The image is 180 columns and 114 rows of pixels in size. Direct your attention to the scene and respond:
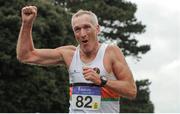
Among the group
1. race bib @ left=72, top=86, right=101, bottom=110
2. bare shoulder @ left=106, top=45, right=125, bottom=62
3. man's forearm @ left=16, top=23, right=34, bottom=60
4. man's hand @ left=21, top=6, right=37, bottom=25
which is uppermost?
man's hand @ left=21, top=6, right=37, bottom=25

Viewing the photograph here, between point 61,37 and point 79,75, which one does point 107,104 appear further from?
point 61,37

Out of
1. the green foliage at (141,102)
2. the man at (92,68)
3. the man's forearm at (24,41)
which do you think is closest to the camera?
the man at (92,68)

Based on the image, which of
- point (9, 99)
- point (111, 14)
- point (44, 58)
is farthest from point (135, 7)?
point (44, 58)

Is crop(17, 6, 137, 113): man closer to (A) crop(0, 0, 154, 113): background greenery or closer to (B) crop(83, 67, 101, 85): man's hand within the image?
(B) crop(83, 67, 101, 85): man's hand

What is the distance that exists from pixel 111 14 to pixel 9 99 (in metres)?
16.8

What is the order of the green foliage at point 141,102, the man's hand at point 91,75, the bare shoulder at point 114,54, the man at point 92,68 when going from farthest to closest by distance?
the green foliage at point 141,102, the bare shoulder at point 114,54, the man at point 92,68, the man's hand at point 91,75

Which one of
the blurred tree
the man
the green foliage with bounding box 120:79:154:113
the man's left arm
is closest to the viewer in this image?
the man's left arm

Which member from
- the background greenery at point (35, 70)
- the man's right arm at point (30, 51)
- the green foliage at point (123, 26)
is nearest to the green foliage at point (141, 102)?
the green foliage at point (123, 26)

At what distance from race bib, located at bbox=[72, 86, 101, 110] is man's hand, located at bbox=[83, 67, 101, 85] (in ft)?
0.95

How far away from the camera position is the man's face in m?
5.30

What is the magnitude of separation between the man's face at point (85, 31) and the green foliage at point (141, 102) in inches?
1555

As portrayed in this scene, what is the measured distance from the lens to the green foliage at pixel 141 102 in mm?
45169

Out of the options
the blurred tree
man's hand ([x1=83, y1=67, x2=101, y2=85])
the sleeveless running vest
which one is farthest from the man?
the blurred tree

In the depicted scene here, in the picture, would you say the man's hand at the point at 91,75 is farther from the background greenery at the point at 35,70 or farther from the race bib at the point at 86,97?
the background greenery at the point at 35,70
